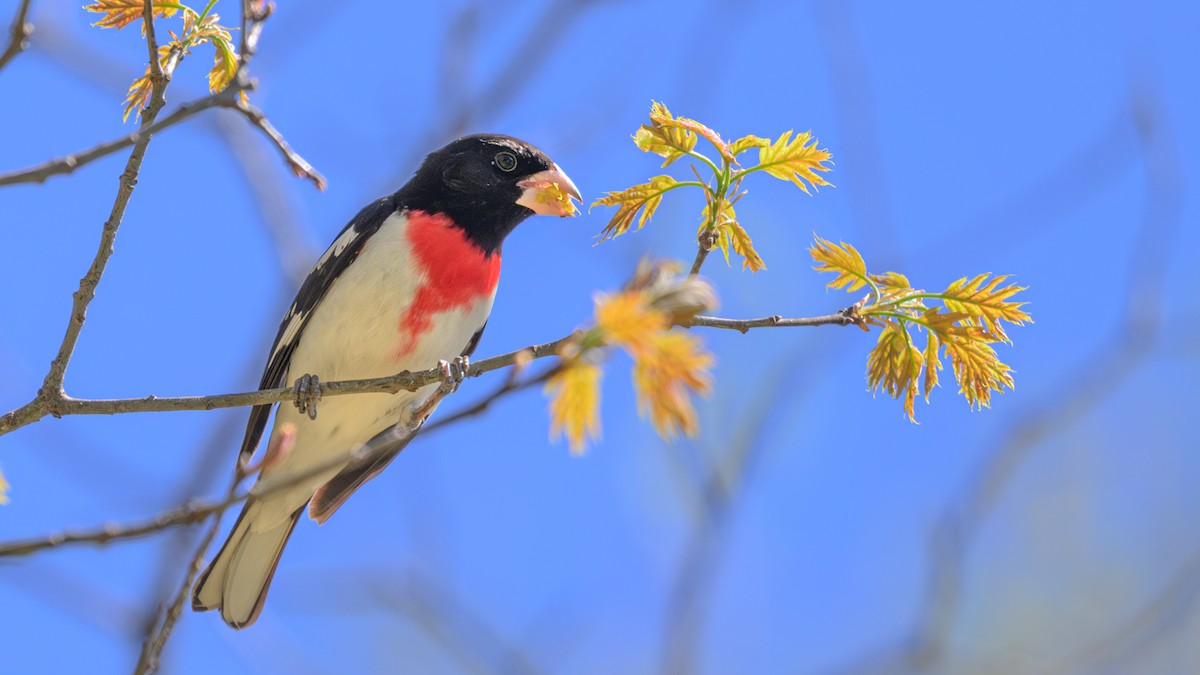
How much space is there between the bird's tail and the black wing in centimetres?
31

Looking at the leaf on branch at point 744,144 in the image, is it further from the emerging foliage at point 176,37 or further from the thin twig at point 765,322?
the emerging foliage at point 176,37

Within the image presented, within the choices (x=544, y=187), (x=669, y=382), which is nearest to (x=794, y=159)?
(x=669, y=382)

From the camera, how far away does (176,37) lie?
2.72m

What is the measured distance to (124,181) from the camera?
2428 millimetres

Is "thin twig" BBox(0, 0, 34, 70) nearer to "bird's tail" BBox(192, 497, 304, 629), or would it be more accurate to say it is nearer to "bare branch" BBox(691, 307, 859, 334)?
"bare branch" BBox(691, 307, 859, 334)

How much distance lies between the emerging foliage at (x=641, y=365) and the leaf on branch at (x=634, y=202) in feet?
2.98

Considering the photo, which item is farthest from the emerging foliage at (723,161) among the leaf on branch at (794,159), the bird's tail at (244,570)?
the bird's tail at (244,570)

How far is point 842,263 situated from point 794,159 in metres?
0.26

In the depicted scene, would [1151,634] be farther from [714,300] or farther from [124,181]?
[124,181]

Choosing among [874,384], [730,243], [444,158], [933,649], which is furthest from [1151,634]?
[444,158]

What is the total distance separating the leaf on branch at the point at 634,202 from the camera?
2746 millimetres

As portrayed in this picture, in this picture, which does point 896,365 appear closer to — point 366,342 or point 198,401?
point 198,401

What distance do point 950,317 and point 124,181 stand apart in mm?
1765

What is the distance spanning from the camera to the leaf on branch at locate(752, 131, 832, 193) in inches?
105
